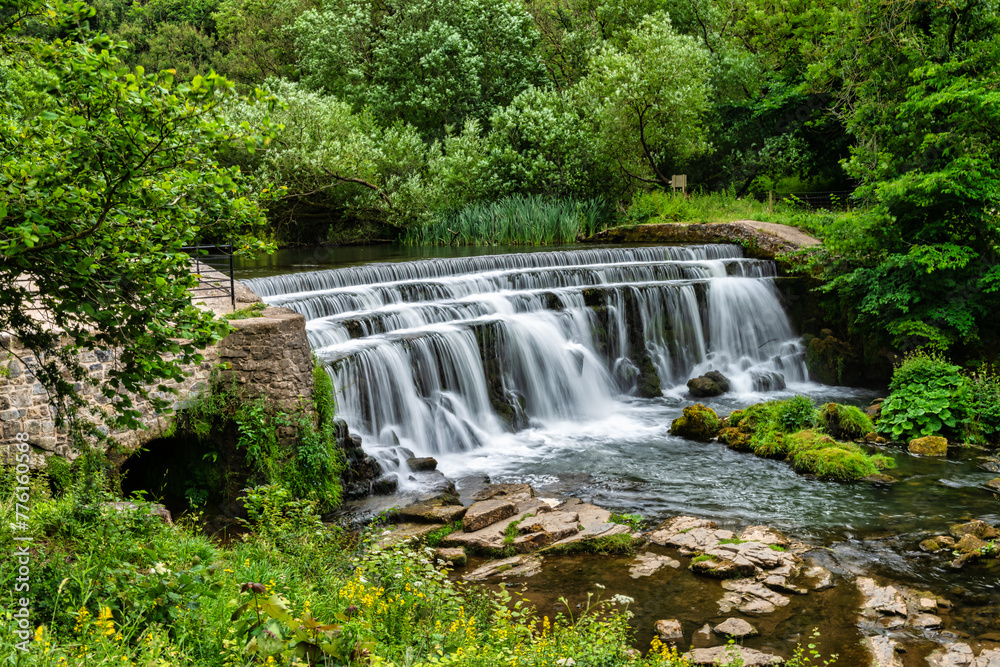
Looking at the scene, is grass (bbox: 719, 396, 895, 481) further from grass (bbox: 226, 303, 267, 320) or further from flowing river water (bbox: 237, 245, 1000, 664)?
grass (bbox: 226, 303, 267, 320)

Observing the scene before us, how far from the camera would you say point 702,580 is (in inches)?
297

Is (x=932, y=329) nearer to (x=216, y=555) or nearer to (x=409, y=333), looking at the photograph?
(x=409, y=333)

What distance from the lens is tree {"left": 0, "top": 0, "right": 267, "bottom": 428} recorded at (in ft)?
13.4

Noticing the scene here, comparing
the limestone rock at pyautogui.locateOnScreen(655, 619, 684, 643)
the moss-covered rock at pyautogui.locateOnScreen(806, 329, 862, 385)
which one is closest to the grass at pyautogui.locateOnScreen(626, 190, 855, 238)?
the moss-covered rock at pyautogui.locateOnScreen(806, 329, 862, 385)

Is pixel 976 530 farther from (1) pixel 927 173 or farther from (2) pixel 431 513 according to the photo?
(1) pixel 927 173

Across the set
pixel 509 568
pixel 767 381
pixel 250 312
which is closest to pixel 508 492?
pixel 509 568

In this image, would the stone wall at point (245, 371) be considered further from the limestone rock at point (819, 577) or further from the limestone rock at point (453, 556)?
the limestone rock at point (819, 577)

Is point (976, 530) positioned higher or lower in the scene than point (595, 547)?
lower

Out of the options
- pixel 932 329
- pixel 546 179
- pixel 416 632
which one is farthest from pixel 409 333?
pixel 546 179

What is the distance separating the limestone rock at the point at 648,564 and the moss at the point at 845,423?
517 centimetres

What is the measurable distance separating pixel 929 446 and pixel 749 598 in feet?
19.5

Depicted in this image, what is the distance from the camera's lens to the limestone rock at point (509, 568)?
775 cm

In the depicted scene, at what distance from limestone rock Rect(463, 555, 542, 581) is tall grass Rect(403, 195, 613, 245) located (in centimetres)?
1671

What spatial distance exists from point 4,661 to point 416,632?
7.81ft
